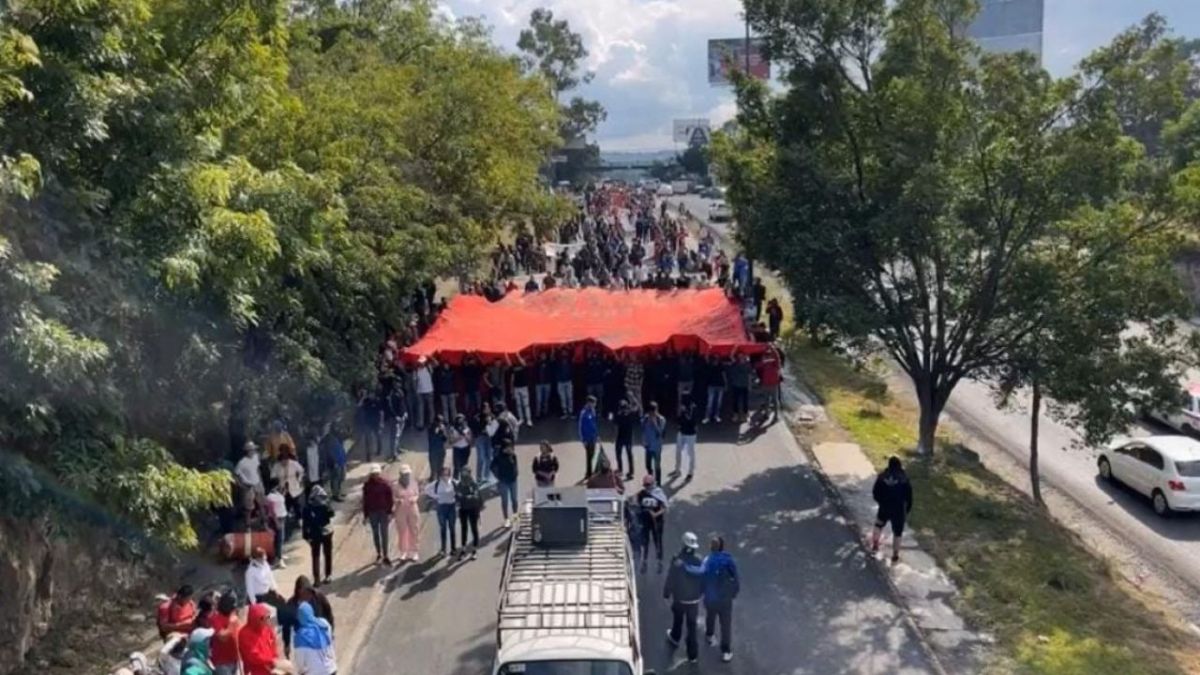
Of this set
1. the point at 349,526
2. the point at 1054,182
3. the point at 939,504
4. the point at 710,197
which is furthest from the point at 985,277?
the point at 710,197

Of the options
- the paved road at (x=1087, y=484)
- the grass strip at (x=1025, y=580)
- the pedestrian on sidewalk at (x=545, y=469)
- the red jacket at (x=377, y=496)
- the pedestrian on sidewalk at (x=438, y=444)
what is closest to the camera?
the grass strip at (x=1025, y=580)

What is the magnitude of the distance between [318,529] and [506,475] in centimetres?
323

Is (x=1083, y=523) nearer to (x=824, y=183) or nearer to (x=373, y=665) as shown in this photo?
(x=824, y=183)

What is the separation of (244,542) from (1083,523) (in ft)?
51.7

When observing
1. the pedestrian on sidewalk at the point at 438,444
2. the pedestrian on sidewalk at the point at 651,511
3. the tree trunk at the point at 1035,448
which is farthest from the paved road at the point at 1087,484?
the pedestrian on sidewalk at the point at 438,444

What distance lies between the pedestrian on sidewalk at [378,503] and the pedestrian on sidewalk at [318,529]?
0.63 metres

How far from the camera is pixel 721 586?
1334 centimetres

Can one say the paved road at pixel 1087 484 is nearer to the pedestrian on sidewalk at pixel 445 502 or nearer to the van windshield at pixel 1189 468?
the van windshield at pixel 1189 468

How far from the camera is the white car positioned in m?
22.3

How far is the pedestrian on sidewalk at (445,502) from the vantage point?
16.4 metres

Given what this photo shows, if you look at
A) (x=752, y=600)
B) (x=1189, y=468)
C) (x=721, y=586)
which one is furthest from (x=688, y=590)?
(x=1189, y=468)

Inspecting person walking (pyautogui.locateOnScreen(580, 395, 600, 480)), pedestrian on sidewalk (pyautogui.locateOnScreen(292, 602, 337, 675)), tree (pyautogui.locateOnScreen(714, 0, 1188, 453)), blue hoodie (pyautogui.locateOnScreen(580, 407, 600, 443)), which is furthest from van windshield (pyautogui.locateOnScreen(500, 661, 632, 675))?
tree (pyautogui.locateOnScreen(714, 0, 1188, 453))

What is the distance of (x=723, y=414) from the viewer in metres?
24.3

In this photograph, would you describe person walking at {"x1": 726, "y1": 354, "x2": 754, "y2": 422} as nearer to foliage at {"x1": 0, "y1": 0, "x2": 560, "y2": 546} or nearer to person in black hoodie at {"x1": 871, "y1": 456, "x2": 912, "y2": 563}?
foliage at {"x1": 0, "y1": 0, "x2": 560, "y2": 546}
